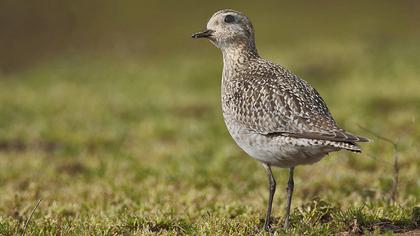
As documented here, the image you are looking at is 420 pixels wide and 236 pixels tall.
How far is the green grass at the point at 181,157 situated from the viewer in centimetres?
705

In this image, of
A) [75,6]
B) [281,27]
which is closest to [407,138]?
[281,27]

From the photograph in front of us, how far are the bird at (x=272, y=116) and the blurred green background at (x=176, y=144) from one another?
613 millimetres

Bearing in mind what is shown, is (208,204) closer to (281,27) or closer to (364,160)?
(364,160)

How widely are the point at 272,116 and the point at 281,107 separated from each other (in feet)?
0.41

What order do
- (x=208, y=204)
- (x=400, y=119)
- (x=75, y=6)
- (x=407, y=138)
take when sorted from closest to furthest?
(x=208, y=204) < (x=407, y=138) < (x=400, y=119) < (x=75, y=6)

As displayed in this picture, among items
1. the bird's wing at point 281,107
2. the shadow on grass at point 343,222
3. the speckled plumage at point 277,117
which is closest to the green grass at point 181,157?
the shadow on grass at point 343,222

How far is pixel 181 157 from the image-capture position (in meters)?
11.3

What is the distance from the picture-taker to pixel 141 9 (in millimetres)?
37281

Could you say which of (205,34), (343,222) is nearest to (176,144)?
(205,34)

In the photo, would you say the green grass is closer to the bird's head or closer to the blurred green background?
the blurred green background

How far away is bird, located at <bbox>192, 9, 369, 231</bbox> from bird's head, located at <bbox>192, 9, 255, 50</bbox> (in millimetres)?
11

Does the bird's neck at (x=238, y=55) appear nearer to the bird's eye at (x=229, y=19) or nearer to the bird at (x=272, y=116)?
the bird at (x=272, y=116)

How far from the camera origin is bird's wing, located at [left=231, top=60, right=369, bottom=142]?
6.29 m

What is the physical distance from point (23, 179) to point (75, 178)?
704mm
